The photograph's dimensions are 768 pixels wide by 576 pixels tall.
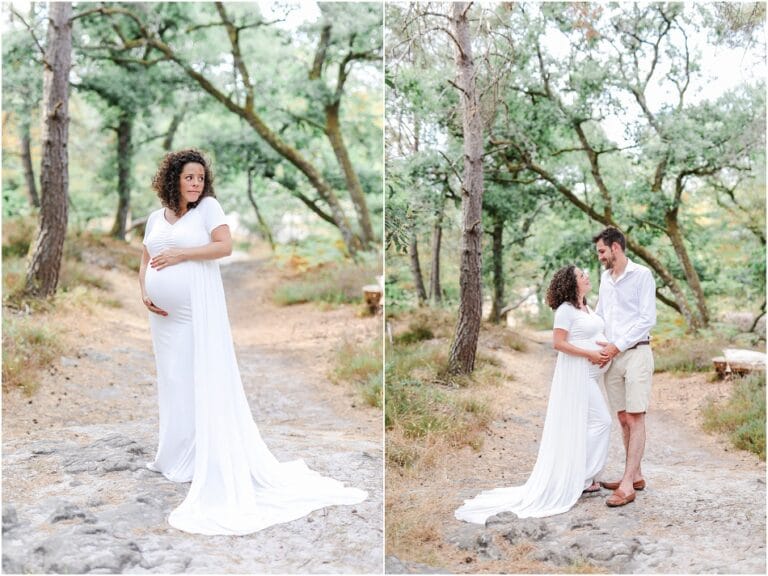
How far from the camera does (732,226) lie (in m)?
6.52

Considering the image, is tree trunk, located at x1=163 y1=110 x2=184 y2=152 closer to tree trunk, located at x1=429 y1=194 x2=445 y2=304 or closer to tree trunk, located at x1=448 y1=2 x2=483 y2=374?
tree trunk, located at x1=448 y1=2 x2=483 y2=374

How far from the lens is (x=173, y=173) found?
4414mm

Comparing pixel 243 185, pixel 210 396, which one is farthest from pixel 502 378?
pixel 243 185

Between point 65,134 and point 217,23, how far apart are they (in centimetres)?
441

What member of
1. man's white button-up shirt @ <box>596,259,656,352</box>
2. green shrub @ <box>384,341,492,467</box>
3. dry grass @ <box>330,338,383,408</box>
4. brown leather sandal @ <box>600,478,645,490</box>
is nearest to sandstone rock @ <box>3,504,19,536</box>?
green shrub @ <box>384,341,492,467</box>

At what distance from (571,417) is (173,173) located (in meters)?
2.59

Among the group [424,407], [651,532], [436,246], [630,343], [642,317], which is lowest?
[651,532]

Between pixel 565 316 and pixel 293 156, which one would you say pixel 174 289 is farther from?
pixel 293 156

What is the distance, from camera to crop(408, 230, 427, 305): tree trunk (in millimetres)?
4570

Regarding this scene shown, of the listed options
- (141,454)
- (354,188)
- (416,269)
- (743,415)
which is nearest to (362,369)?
(141,454)

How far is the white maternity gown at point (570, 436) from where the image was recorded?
4324 mm

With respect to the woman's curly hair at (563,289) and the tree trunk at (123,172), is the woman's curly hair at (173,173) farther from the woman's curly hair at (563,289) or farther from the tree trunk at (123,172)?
the tree trunk at (123,172)

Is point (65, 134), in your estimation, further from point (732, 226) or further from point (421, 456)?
point (732, 226)

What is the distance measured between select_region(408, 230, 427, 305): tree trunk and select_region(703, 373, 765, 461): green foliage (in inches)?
93.4
